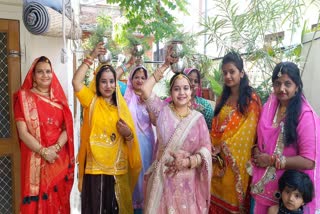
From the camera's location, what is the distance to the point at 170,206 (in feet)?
8.39

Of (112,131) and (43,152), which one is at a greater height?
(112,131)

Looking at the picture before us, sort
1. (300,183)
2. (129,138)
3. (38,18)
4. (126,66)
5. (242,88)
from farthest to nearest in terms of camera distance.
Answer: (126,66), (129,138), (242,88), (38,18), (300,183)

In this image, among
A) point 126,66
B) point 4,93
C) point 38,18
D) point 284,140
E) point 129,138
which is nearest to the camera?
point 284,140

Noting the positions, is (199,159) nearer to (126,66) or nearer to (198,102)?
(198,102)

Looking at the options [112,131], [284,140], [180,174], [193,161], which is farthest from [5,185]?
[284,140]

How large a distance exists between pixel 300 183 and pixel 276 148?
11.5 inches

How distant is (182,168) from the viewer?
98.3 inches

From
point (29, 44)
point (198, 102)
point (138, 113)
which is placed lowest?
point (138, 113)

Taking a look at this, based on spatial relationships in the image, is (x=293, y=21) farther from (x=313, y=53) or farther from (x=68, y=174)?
(x=68, y=174)

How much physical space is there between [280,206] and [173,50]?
155 centimetres

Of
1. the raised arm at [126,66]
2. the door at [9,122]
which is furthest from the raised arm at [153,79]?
the door at [9,122]

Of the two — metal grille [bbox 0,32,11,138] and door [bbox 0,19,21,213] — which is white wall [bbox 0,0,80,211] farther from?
metal grille [bbox 0,32,11,138]

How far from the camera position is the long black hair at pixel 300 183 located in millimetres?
2305

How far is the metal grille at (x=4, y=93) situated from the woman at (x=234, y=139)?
7.38ft
